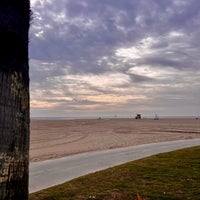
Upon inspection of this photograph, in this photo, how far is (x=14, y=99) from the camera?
6.82ft

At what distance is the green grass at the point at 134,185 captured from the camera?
6.38 metres

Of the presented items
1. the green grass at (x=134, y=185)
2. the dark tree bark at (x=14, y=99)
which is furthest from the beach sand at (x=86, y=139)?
the dark tree bark at (x=14, y=99)

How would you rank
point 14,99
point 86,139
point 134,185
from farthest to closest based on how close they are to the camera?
point 86,139, point 134,185, point 14,99

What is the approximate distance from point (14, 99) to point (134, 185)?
5.69 metres

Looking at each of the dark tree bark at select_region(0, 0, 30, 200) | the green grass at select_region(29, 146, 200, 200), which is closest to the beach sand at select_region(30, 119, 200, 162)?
the green grass at select_region(29, 146, 200, 200)

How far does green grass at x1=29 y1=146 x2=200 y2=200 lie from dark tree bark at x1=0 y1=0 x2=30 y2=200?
4321 mm

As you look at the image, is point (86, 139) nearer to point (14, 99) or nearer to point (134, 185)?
point (134, 185)

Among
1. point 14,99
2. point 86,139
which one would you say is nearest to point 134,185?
point 14,99

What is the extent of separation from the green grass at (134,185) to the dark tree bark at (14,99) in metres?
4.32

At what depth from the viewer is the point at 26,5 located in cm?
229

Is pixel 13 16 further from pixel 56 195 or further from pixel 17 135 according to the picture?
pixel 56 195

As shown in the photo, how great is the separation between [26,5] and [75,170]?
29.1 feet

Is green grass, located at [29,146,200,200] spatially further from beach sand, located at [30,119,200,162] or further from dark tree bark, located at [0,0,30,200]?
beach sand, located at [30,119,200,162]

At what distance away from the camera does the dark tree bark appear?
201cm
